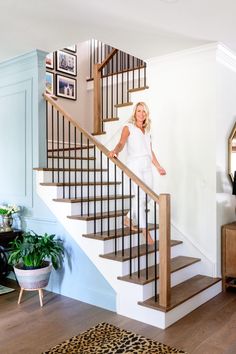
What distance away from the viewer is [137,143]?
3.46 m

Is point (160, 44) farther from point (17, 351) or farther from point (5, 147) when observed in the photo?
point (17, 351)

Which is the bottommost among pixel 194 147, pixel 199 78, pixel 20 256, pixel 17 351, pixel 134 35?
pixel 17 351

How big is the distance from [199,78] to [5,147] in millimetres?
2534

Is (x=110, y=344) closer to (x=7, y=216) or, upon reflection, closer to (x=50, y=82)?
(x=7, y=216)

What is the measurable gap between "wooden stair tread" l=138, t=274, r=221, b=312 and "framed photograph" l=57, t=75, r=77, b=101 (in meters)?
3.48

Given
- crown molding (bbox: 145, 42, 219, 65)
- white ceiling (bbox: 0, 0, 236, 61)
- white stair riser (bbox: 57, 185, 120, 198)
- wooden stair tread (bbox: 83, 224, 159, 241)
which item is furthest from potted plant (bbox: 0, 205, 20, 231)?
crown molding (bbox: 145, 42, 219, 65)

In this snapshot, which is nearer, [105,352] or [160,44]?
[105,352]

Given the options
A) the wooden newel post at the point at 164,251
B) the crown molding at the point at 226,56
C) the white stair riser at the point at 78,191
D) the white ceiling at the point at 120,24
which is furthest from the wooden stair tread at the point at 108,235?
the crown molding at the point at 226,56

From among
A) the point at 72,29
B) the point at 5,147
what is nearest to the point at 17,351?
the point at 5,147

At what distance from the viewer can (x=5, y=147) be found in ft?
14.1

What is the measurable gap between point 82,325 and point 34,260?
0.83 meters

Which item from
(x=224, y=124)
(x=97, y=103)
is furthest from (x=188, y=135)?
(x=97, y=103)

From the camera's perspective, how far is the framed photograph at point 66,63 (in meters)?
5.38

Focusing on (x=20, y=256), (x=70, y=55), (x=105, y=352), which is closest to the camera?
(x=105, y=352)
